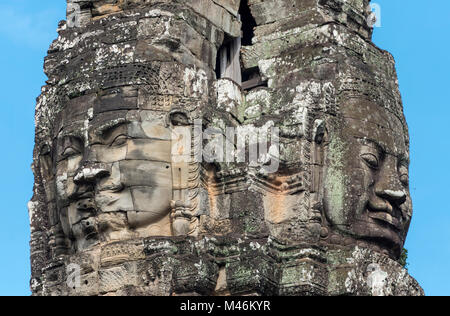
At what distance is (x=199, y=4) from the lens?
3056 centimetres

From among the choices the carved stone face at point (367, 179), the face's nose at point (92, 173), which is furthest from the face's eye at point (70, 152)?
the carved stone face at point (367, 179)

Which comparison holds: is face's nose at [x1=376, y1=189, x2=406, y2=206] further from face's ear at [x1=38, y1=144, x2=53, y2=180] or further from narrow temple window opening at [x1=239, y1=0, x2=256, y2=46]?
face's ear at [x1=38, y1=144, x2=53, y2=180]

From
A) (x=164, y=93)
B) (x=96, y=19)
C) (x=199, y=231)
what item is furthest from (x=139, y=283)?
(x=96, y=19)

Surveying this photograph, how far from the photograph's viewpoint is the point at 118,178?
28.8m

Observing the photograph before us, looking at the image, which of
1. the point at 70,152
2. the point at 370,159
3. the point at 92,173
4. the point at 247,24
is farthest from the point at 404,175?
the point at 70,152

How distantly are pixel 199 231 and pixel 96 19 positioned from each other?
174 inches

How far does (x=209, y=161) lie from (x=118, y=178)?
5.16 feet

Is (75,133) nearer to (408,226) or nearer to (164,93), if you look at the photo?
(164,93)

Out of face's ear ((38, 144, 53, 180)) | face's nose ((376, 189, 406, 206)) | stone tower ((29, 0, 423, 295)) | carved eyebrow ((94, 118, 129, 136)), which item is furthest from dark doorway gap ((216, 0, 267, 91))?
face's ear ((38, 144, 53, 180))

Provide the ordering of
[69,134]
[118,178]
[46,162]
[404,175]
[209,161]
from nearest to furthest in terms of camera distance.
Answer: [118,178] → [209,161] → [69,134] → [46,162] → [404,175]

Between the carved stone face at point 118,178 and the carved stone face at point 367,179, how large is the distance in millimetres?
2847

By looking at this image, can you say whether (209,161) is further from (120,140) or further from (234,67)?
(234,67)

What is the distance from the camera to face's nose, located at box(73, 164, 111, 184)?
2889 centimetres

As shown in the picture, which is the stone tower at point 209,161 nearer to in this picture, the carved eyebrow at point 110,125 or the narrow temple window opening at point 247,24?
the carved eyebrow at point 110,125
